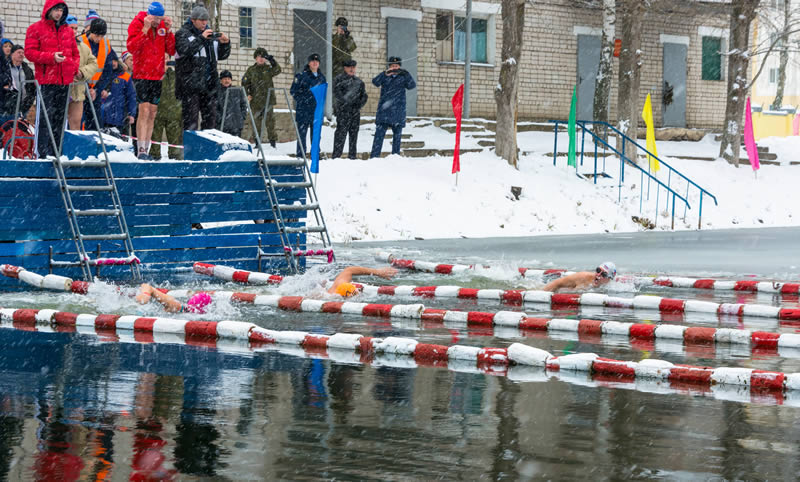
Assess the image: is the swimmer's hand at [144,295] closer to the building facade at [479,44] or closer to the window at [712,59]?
the building facade at [479,44]

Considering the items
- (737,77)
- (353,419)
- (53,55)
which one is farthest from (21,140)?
(737,77)

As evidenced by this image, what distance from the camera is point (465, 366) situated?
874cm

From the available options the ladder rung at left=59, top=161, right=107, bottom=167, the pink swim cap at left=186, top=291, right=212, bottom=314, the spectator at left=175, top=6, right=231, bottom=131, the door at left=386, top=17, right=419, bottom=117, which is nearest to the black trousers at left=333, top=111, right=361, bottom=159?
the spectator at left=175, top=6, right=231, bottom=131

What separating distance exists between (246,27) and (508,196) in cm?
1138

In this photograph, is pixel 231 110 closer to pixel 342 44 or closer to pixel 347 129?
pixel 347 129

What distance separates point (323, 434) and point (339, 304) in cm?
575

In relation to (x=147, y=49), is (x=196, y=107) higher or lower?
lower

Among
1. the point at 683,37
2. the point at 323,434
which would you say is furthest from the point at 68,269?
the point at 683,37

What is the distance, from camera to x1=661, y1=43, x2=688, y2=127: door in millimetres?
44250

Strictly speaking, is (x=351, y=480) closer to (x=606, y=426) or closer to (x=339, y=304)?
(x=606, y=426)

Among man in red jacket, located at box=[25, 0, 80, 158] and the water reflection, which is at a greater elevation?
man in red jacket, located at box=[25, 0, 80, 158]

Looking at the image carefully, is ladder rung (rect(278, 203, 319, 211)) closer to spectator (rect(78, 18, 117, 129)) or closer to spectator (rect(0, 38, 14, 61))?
spectator (rect(78, 18, 117, 129))

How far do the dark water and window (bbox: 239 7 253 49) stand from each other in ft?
82.5

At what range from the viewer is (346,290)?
1323cm
